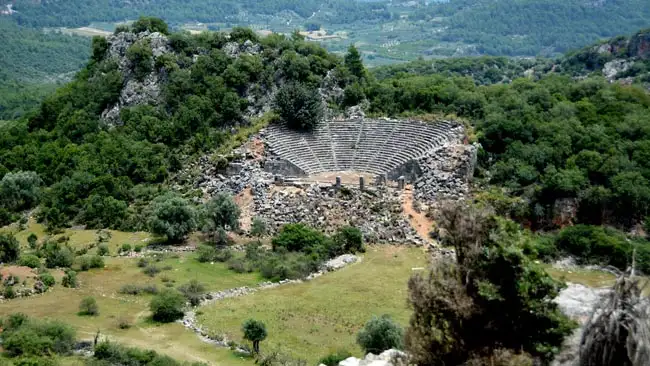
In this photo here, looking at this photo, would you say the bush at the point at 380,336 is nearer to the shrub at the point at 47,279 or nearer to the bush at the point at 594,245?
the shrub at the point at 47,279

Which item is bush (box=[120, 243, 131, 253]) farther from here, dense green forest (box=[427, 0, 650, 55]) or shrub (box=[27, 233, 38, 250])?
dense green forest (box=[427, 0, 650, 55])

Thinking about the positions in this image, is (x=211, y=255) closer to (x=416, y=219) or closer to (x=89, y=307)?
(x=89, y=307)

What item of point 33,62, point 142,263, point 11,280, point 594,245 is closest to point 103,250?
point 142,263

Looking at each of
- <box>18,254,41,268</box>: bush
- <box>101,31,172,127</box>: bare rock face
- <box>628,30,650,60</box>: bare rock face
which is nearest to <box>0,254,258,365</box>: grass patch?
<box>18,254,41,268</box>: bush

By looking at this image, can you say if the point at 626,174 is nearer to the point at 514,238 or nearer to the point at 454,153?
the point at 454,153

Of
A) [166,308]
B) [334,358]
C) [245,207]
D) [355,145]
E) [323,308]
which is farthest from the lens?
[355,145]

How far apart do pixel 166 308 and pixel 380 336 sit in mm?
10592

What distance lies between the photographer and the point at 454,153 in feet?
166

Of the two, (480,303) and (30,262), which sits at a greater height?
(480,303)

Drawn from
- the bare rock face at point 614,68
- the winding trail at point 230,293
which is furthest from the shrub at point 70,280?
the bare rock face at point 614,68

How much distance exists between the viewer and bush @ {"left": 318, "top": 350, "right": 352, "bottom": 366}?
27.2 metres

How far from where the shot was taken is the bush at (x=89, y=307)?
111ft

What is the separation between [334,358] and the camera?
27.5 meters

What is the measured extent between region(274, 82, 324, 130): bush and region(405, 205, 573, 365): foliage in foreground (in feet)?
117
